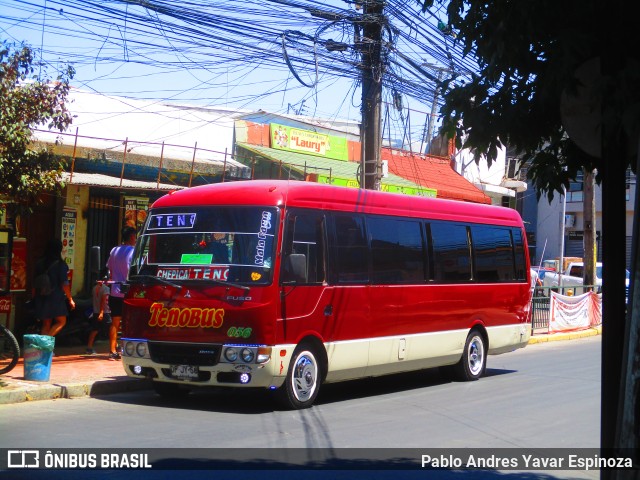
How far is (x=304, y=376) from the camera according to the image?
10641 millimetres

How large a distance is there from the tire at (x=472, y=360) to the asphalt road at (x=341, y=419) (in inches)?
14.3

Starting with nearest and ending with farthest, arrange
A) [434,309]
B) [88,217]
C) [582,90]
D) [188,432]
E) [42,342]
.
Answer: [582,90] → [188,432] → [42,342] → [434,309] → [88,217]

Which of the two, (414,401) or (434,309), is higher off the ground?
(434,309)

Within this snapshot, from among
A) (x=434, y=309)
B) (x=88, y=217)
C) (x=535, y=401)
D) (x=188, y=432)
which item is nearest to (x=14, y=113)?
(x=188, y=432)

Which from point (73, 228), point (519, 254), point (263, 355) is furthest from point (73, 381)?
point (519, 254)

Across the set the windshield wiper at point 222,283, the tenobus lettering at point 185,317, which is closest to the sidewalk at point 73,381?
the tenobus lettering at point 185,317

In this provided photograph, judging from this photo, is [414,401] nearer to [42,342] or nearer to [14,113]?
[42,342]

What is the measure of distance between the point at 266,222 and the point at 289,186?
671 mm

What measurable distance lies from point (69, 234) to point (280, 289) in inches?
277

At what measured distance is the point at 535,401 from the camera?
38.7ft

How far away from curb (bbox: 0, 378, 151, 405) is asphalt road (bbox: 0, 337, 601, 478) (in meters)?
0.16

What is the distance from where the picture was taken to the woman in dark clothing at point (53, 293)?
41.7 feet

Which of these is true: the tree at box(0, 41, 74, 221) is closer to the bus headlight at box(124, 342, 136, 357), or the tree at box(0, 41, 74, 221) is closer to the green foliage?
the bus headlight at box(124, 342, 136, 357)

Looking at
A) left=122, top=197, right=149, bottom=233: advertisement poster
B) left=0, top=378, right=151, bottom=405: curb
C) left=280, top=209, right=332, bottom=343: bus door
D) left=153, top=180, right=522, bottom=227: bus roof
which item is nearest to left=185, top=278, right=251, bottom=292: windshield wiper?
left=280, top=209, right=332, bottom=343: bus door
